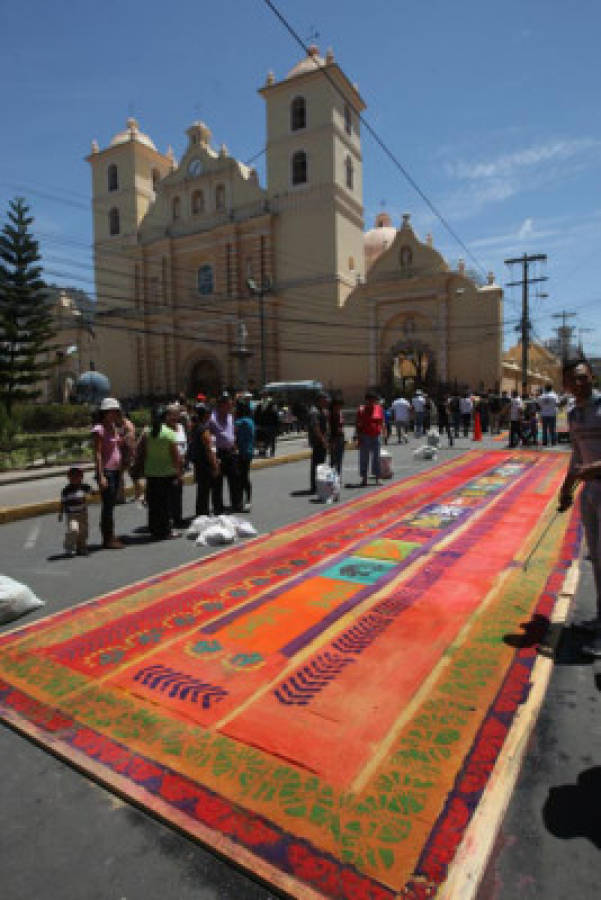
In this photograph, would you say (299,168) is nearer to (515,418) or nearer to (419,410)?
(419,410)

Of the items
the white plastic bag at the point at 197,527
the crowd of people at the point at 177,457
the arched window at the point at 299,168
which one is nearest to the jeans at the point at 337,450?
the crowd of people at the point at 177,457

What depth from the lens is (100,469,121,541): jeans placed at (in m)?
5.87

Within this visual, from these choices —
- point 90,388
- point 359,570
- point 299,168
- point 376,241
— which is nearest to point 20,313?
point 90,388

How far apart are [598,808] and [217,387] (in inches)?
1495

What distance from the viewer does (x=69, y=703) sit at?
2.89 m

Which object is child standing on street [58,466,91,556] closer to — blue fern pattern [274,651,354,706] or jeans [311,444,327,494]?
blue fern pattern [274,651,354,706]

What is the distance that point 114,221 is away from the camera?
42656 mm

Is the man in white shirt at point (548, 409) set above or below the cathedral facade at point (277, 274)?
below

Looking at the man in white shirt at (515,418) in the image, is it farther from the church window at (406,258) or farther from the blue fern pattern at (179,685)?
the church window at (406,258)

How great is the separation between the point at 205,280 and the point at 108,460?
3595 cm

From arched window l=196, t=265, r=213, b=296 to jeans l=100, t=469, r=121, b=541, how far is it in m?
35.0

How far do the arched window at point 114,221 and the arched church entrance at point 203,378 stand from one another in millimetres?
12914

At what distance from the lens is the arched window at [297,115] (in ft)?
114

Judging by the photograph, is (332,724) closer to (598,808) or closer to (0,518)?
(598,808)
